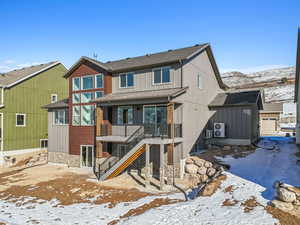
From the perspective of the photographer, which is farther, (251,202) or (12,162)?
(12,162)

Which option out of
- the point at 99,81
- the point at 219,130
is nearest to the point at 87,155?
the point at 99,81

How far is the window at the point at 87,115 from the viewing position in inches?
671

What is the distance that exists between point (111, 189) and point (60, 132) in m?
9.63

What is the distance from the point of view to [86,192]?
38.2 ft

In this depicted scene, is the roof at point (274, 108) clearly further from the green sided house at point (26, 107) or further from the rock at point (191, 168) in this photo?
the green sided house at point (26, 107)

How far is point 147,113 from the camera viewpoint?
15000 mm

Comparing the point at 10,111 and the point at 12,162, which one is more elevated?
the point at 10,111

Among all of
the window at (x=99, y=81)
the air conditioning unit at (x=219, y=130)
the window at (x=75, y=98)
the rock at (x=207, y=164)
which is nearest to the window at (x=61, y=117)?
the window at (x=75, y=98)

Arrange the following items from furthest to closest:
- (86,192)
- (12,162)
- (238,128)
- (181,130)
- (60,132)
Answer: (12,162), (60,132), (238,128), (181,130), (86,192)

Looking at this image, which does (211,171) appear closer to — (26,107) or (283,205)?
(283,205)

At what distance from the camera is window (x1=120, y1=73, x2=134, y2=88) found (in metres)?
16.4

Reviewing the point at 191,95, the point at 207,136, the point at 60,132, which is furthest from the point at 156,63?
the point at 60,132

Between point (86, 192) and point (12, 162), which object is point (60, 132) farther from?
point (86, 192)

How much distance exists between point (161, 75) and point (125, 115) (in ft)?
13.7
